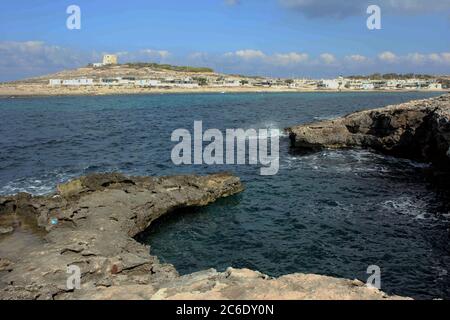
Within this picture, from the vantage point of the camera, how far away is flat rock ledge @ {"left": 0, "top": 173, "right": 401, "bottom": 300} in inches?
462

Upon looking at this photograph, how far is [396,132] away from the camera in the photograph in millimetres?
46500

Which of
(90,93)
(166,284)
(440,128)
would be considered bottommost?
(166,284)

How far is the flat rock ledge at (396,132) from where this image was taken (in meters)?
38.3

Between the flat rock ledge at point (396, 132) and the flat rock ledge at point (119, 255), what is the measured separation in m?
19.5

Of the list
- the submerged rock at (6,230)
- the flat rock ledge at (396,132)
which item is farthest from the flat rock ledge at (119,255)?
the flat rock ledge at (396,132)

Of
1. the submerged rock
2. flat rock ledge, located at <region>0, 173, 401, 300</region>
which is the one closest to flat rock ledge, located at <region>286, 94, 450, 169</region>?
flat rock ledge, located at <region>0, 173, 401, 300</region>

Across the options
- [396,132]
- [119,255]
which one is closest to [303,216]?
[119,255]

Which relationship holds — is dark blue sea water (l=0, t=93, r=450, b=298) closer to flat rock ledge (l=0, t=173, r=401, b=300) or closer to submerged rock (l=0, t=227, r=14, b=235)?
flat rock ledge (l=0, t=173, r=401, b=300)

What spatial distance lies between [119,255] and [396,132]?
37136 millimetres
